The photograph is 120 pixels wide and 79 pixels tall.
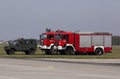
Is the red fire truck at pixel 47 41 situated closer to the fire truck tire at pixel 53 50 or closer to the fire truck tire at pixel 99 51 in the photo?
the fire truck tire at pixel 53 50

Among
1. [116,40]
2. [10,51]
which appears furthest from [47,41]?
[116,40]

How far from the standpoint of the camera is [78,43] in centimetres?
5766

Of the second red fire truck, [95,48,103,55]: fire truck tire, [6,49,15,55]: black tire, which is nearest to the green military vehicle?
[6,49,15,55]: black tire

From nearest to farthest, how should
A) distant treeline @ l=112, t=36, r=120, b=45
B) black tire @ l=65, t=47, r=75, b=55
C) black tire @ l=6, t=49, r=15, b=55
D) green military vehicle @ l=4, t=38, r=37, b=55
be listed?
black tire @ l=65, t=47, r=75, b=55 → black tire @ l=6, t=49, r=15, b=55 → green military vehicle @ l=4, t=38, r=37, b=55 → distant treeline @ l=112, t=36, r=120, b=45

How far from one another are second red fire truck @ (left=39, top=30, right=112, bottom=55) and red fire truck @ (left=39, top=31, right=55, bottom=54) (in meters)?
0.24

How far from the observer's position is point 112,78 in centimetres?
2259

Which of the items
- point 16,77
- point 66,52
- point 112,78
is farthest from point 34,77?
point 66,52

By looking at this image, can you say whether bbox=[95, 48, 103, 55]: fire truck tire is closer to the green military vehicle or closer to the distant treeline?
the green military vehicle

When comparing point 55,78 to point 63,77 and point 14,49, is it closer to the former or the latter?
point 63,77

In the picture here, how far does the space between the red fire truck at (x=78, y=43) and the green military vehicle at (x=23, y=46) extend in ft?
10.5

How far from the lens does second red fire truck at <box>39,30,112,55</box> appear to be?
57.5 meters

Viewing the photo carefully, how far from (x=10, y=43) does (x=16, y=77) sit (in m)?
37.2

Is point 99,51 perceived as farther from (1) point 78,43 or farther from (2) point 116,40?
(2) point 116,40

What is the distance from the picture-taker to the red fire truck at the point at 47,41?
5794 cm
